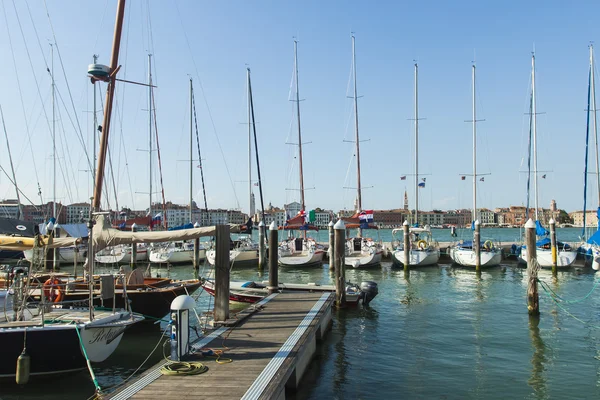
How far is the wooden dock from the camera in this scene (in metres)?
8.12

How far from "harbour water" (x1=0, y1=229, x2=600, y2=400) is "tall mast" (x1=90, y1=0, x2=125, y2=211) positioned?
4.94 meters

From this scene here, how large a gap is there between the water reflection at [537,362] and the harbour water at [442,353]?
Answer: 0.03m

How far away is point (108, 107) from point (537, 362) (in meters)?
15.6

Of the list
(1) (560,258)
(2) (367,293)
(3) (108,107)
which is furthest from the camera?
(1) (560,258)

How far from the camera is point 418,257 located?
37438 mm

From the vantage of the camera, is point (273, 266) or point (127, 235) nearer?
point (127, 235)

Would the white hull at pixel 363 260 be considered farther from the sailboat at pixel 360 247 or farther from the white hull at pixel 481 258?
the white hull at pixel 481 258

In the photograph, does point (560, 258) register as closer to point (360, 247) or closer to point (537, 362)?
point (360, 247)

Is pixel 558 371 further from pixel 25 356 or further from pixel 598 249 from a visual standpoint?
pixel 598 249

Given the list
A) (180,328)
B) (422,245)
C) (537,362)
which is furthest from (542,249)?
(180,328)

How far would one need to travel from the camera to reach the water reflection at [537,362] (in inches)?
446

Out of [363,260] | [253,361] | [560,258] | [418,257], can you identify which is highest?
[253,361]

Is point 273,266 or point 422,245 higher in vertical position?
point 273,266

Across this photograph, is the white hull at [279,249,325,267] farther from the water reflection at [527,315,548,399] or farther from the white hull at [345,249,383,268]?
the water reflection at [527,315,548,399]
